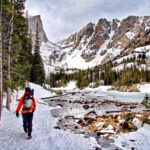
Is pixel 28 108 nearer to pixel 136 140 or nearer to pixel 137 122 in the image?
pixel 136 140

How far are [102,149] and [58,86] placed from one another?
110013 mm

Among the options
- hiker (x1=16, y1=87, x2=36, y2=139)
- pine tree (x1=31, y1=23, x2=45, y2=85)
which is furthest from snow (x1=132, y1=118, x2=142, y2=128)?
pine tree (x1=31, y1=23, x2=45, y2=85)

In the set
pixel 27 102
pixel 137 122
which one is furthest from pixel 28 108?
pixel 137 122

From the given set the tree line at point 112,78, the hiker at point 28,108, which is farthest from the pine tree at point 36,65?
the hiker at point 28,108


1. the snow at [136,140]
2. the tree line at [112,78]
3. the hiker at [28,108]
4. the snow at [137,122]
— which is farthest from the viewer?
the tree line at [112,78]

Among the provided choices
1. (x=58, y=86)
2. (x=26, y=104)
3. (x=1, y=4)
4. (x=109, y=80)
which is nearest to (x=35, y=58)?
(x=1, y=4)

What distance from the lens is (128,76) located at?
6781 centimetres

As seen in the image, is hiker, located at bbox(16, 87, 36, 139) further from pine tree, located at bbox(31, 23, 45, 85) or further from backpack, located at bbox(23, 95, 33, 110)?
pine tree, located at bbox(31, 23, 45, 85)

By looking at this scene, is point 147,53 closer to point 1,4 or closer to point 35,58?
point 35,58

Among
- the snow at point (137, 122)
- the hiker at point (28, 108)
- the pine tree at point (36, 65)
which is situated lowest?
the snow at point (137, 122)

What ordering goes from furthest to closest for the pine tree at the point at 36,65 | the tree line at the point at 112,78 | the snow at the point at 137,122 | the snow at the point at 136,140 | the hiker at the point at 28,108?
the tree line at the point at 112,78 → the pine tree at the point at 36,65 → the snow at the point at 137,122 → the hiker at the point at 28,108 → the snow at the point at 136,140

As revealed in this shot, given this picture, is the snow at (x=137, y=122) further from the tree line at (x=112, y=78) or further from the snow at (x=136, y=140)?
the tree line at (x=112, y=78)

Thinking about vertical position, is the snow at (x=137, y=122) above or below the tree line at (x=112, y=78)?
below

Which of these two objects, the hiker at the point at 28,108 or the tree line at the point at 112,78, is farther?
the tree line at the point at 112,78
